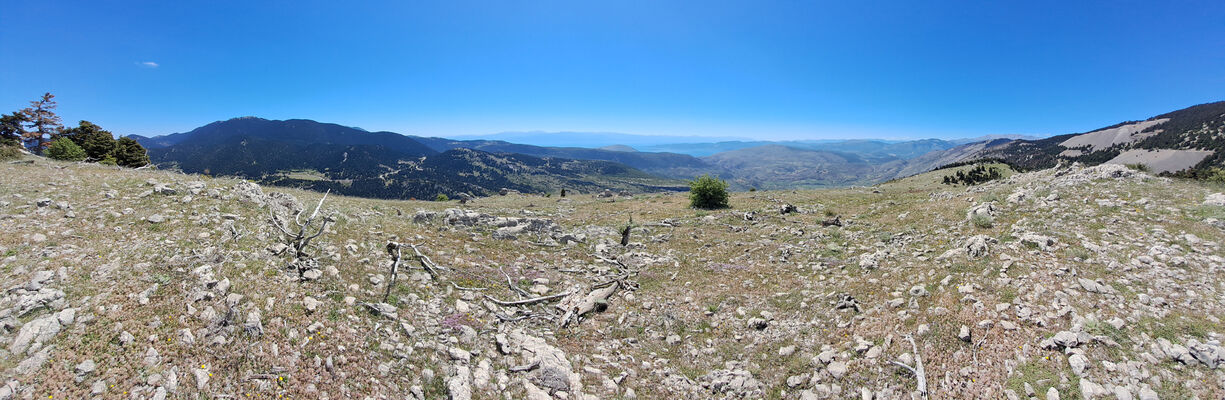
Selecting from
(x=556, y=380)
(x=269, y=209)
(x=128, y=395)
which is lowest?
(x=556, y=380)

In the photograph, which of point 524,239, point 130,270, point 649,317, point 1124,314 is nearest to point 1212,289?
point 1124,314

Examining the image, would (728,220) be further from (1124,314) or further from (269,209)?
(269,209)

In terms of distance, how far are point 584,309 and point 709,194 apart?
24.4 m

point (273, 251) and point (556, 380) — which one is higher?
point (273, 251)

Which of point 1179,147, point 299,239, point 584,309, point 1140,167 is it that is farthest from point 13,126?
point 1179,147

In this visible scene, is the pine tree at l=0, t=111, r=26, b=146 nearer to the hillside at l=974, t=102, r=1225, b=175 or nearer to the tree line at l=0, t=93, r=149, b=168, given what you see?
the tree line at l=0, t=93, r=149, b=168

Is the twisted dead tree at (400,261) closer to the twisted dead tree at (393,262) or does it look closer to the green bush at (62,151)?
the twisted dead tree at (393,262)

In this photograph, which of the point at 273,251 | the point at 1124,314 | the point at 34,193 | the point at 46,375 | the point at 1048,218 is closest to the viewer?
the point at 46,375

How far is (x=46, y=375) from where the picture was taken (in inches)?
242

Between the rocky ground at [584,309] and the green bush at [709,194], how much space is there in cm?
1803

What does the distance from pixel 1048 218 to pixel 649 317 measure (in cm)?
1514

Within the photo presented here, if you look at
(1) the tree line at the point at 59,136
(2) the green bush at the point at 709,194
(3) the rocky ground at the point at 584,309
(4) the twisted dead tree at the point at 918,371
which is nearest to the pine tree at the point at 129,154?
(1) the tree line at the point at 59,136

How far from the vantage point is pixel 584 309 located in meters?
11.8

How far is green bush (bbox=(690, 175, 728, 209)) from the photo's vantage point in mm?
34250
